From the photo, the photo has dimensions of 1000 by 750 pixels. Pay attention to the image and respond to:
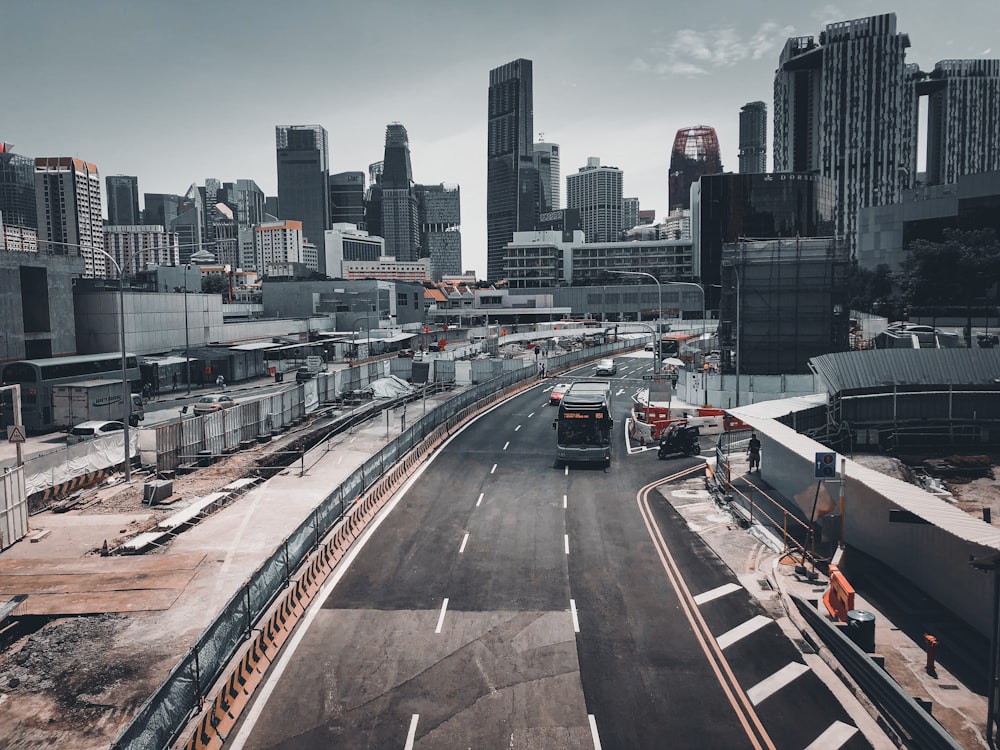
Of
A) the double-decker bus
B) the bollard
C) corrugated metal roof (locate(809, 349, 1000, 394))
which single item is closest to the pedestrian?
the double-decker bus

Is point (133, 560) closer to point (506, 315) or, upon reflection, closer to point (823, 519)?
point (823, 519)

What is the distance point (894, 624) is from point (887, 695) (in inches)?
184

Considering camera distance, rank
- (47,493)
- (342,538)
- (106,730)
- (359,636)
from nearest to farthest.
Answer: (106,730) < (359,636) < (342,538) < (47,493)

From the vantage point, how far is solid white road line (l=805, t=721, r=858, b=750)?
45.7ft

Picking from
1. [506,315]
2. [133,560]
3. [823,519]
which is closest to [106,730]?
[133,560]

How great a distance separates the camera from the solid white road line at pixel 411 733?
1395cm

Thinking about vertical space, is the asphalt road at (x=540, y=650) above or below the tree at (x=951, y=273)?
below

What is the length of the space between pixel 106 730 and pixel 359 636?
5.92 metres

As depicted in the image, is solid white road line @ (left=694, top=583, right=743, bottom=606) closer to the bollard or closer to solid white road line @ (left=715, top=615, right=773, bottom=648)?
solid white road line @ (left=715, top=615, right=773, bottom=648)

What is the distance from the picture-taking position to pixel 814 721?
1478 cm

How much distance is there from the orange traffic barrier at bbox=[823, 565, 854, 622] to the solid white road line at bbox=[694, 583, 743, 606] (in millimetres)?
2846

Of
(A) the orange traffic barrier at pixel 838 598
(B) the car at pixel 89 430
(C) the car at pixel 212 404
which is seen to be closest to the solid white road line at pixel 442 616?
(A) the orange traffic barrier at pixel 838 598

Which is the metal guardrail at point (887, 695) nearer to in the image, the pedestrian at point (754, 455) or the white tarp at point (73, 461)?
the pedestrian at point (754, 455)

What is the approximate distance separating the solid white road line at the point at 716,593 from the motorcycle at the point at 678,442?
18.7 metres
